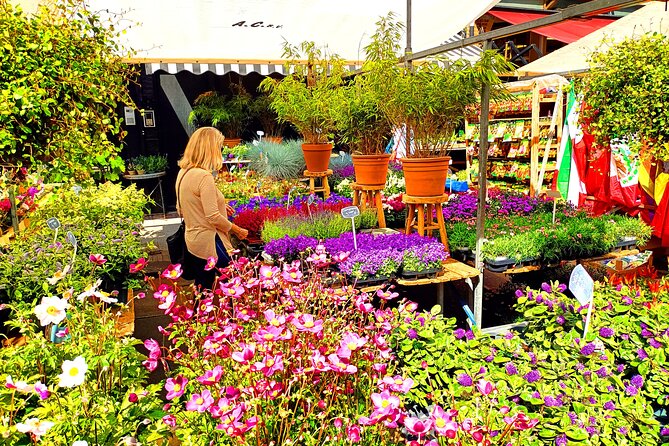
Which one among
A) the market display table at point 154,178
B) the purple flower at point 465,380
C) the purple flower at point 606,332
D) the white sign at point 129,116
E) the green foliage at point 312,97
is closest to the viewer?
the purple flower at point 465,380

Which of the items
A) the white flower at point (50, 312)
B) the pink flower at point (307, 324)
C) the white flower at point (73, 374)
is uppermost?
the white flower at point (50, 312)

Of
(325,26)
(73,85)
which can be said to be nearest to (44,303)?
(73,85)

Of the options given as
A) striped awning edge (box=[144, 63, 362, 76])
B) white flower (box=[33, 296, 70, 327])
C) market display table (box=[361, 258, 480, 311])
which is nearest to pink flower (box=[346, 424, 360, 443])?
white flower (box=[33, 296, 70, 327])

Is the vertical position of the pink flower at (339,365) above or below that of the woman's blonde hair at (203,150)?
below

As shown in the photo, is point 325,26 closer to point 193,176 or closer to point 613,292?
point 193,176

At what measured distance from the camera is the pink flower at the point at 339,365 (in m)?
1.15

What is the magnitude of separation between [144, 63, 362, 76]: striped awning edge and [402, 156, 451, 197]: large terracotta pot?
348cm

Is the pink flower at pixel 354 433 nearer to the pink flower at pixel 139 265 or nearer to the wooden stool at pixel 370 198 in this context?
the pink flower at pixel 139 265

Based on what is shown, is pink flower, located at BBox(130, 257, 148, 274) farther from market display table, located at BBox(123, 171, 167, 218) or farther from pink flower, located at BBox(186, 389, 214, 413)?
market display table, located at BBox(123, 171, 167, 218)

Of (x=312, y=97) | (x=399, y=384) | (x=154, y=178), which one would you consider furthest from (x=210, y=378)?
(x=154, y=178)

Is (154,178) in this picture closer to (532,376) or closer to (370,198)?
(370,198)

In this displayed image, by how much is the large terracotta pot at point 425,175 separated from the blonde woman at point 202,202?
3.83 ft

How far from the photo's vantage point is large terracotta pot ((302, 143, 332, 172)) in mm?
4852

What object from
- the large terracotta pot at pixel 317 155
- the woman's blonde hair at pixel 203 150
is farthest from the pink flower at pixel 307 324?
the large terracotta pot at pixel 317 155
